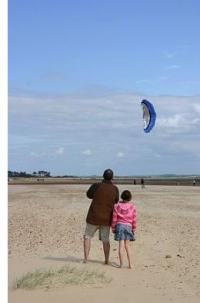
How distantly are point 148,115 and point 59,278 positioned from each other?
14.2 ft

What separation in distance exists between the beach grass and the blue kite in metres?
3.64

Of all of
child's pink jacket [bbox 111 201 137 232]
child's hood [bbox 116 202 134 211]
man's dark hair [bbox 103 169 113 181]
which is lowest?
child's pink jacket [bbox 111 201 137 232]

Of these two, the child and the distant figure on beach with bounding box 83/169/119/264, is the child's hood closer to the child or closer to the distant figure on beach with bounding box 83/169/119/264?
the child

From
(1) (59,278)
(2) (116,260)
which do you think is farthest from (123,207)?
(1) (59,278)

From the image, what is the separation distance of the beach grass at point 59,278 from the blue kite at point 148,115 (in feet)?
12.0

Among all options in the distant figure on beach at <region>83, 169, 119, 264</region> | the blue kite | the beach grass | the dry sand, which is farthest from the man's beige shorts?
the blue kite

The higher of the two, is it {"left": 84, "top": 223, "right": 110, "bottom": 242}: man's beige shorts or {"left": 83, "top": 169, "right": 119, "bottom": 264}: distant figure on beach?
{"left": 83, "top": 169, "right": 119, "bottom": 264}: distant figure on beach

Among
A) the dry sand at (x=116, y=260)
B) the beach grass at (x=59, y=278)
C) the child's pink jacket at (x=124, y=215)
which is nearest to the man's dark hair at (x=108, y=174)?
the child's pink jacket at (x=124, y=215)

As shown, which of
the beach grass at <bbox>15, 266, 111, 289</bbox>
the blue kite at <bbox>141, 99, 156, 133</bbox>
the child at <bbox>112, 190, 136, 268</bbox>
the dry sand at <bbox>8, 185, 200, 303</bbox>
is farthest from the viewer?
the blue kite at <bbox>141, 99, 156, 133</bbox>

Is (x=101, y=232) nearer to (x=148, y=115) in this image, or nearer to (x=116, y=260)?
(x=116, y=260)

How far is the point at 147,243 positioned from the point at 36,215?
8.81 metres

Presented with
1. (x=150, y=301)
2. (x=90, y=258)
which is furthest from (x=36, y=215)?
(x=150, y=301)

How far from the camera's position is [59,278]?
7047mm

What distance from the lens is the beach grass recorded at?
6.71 meters
